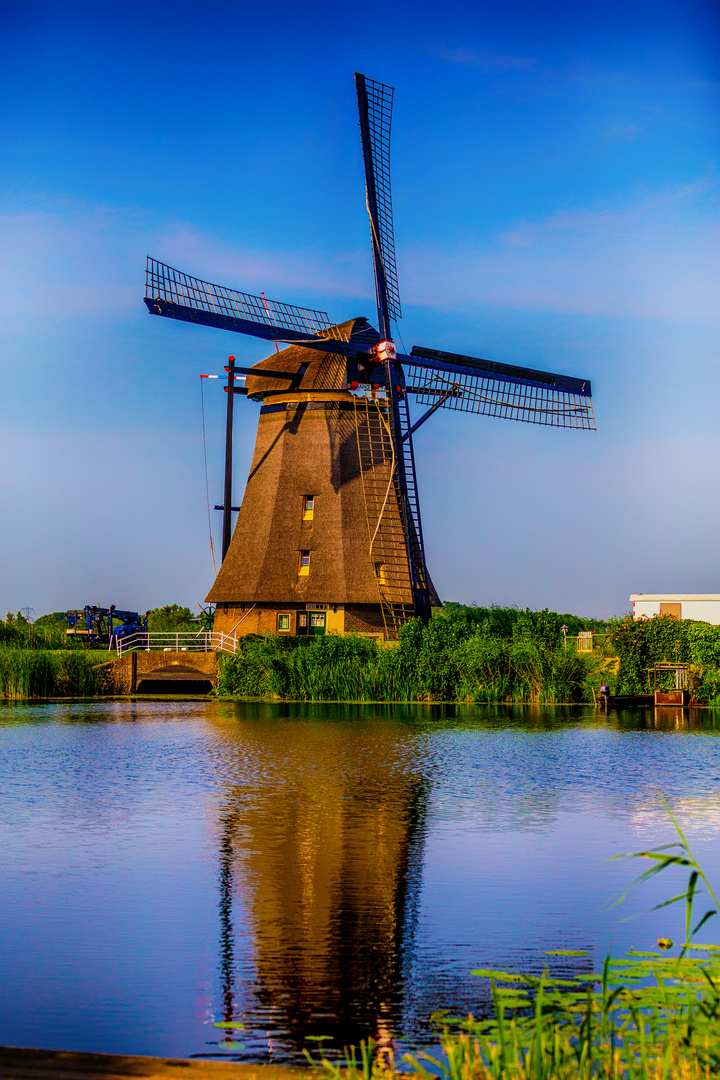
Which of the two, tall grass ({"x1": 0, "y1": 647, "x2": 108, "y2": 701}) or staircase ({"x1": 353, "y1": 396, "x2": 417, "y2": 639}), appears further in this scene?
tall grass ({"x1": 0, "y1": 647, "x2": 108, "y2": 701})

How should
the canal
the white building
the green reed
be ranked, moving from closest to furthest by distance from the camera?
the green reed, the canal, the white building

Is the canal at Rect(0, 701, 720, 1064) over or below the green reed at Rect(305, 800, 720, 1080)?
below

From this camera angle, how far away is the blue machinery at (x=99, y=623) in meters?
45.2

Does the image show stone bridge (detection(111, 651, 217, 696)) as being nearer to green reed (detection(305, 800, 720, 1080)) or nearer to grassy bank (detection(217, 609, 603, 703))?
grassy bank (detection(217, 609, 603, 703))

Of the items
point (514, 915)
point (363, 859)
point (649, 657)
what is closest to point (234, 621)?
point (649, 657)

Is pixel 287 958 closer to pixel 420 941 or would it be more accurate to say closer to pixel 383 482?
pixel 420 941

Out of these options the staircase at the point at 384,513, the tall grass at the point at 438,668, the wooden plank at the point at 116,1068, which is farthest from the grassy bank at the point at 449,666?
the wooden plank at the point at 116,1068

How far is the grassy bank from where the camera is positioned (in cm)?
2736

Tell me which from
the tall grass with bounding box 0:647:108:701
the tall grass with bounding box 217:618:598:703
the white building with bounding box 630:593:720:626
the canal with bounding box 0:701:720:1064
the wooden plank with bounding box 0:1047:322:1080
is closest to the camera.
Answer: the wooden plank with bounding box 0:1047:322:1080

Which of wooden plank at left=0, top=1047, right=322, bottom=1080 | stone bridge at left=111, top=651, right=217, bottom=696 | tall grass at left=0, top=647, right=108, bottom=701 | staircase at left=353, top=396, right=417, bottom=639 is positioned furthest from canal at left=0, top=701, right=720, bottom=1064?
stone bridge at left=111, top=651, right=217, bottom=696

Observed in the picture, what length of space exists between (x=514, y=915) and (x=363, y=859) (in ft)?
7.05

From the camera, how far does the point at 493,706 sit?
27.0m

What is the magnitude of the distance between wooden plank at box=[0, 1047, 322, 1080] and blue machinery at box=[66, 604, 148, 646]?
39.6 meters

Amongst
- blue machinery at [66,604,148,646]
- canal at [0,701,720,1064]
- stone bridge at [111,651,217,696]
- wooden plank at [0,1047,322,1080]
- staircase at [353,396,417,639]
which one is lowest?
canal at [0,701,720,1064]
